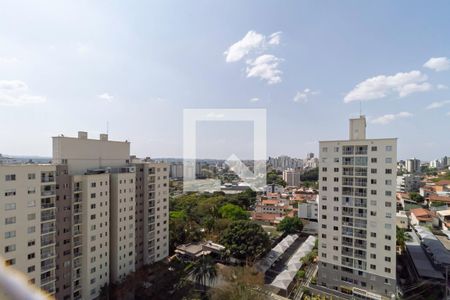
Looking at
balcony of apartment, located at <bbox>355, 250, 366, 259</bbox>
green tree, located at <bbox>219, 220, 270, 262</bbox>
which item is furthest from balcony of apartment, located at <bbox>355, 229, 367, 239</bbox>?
green tree, located at <bbox>219, 220, 270, 262</bbox>

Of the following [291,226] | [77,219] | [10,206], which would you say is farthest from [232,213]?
[10,206]

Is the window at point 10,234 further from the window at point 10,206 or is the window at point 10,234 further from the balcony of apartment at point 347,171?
the balcony of apartment at point 347,171

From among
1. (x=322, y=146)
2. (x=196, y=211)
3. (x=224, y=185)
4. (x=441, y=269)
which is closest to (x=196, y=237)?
(x=196, y=211)

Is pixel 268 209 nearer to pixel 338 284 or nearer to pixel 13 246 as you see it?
pixel 338 284

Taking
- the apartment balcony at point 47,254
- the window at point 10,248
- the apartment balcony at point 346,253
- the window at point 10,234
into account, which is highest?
the window at point 10,234

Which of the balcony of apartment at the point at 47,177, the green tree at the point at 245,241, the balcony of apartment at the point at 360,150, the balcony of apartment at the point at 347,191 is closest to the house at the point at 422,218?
the balcony of apartment at the point at 347,191

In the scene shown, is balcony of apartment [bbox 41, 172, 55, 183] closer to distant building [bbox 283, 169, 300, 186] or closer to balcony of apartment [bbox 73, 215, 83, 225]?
balcony of apartment [bbox 73, 215, 83, 225]

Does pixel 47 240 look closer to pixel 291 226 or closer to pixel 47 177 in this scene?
pixel 47 177
